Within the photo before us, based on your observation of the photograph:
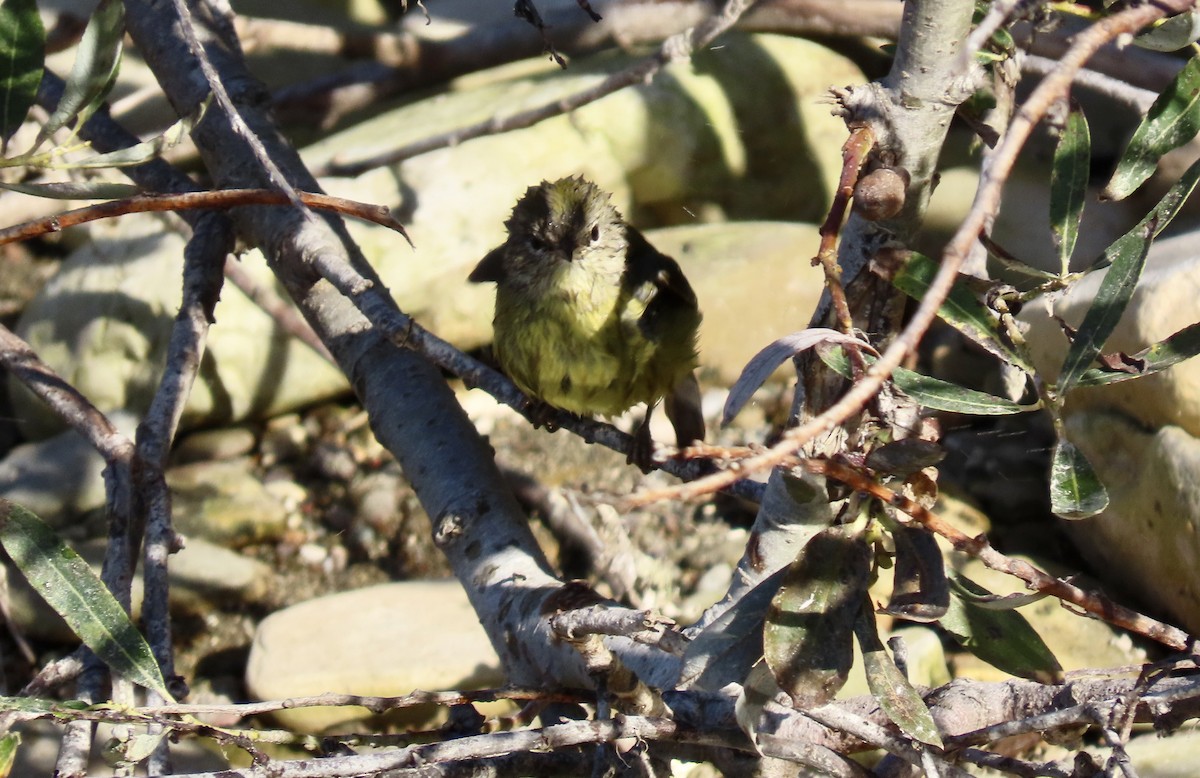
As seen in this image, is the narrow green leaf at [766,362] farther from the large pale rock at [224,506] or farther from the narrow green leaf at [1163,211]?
the large pale rock at [224,506]

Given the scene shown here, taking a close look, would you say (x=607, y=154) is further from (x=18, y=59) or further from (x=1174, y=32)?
(x=1174, y=32)

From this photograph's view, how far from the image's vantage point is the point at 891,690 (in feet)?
5.26

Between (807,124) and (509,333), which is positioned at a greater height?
(807,124)

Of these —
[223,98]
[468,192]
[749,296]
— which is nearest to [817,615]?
[223,98]

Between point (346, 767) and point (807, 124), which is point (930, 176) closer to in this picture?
point (346, 767)

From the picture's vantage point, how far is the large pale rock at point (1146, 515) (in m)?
3.60

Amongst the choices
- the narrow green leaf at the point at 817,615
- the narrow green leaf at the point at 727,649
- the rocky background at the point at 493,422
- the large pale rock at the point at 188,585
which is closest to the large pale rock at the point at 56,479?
the rocky background at the point at 493,422

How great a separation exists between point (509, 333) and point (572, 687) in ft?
4.75

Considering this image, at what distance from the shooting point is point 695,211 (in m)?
5.77

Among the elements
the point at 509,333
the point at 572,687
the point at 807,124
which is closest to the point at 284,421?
the point at 509,333

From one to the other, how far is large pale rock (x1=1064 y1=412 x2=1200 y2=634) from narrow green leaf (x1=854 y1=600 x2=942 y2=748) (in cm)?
236

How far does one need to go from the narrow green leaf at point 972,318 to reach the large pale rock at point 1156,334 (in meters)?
2.16

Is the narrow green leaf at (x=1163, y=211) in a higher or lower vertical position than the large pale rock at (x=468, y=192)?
lower

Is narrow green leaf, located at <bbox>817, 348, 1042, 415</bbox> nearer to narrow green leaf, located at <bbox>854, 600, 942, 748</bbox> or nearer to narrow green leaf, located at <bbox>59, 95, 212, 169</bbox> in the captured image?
narrow green leaf, located at <bbox>854, 600, 942, 748</bbox>
